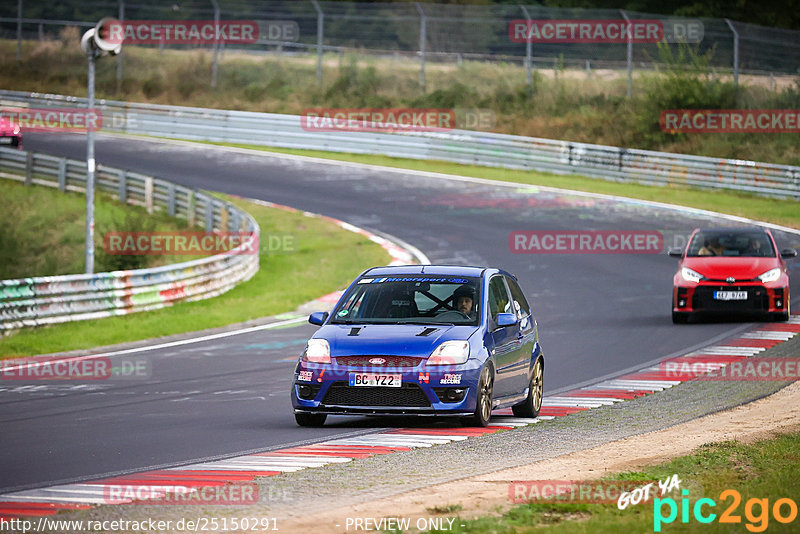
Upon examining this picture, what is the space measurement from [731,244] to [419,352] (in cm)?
1214

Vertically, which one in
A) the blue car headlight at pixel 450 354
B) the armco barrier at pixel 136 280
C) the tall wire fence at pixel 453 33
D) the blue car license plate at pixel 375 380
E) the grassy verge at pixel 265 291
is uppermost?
the tall wire fence at pixel 453 33

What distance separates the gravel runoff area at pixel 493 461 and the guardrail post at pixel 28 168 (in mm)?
30244

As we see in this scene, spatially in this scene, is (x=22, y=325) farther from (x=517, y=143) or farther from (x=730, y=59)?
(x=730, y=59)

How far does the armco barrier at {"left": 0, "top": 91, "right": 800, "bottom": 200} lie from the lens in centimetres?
4044

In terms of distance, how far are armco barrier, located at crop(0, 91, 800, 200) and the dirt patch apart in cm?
2723

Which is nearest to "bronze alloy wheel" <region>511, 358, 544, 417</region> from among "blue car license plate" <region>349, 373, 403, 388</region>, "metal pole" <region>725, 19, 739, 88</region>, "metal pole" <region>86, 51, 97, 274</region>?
"blue car license plate" <region>349, 373, 403, 388</region>

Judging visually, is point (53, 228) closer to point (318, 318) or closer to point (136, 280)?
point (136, 280)

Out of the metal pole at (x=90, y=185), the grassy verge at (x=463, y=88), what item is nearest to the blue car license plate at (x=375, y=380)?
the metal pole at (x=90, y=185)

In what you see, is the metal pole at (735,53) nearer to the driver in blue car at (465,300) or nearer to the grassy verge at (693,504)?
the driver in blue car at (465,300)

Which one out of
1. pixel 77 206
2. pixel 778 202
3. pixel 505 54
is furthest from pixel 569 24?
pixel 77 206

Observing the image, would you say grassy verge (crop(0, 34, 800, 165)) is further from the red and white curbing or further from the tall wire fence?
the red and white curbing

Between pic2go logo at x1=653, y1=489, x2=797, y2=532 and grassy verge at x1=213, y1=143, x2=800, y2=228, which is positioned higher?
pic2go logo at x1=653, y1=489, x2=797, y2=532

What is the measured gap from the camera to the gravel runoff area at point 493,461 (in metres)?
7.54

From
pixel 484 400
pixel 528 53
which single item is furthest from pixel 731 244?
pixel 528 53
